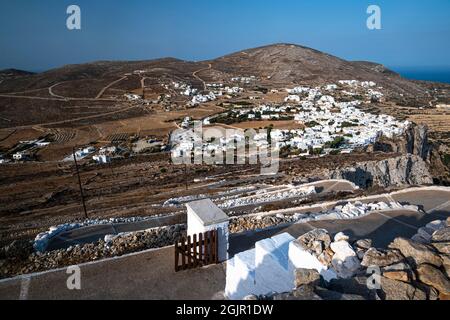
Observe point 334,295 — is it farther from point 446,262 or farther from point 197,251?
point 197,251

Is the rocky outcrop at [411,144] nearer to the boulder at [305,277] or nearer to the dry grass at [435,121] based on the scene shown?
the dry grass at [435,121]

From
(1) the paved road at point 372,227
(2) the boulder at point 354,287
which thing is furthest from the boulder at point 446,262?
(1) the paved road at point 372,227

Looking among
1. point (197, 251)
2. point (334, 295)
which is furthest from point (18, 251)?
point (334, 295)

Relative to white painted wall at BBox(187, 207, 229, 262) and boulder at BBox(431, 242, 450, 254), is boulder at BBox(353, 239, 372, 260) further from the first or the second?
white painted wall at BBox(187, 207, 229, 262)

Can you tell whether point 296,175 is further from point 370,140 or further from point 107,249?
point 107,249

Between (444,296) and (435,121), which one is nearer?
(444,296)

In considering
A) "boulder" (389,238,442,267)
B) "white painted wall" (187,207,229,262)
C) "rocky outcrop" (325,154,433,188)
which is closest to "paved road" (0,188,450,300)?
"white painted wall" (187,207,229,262)
